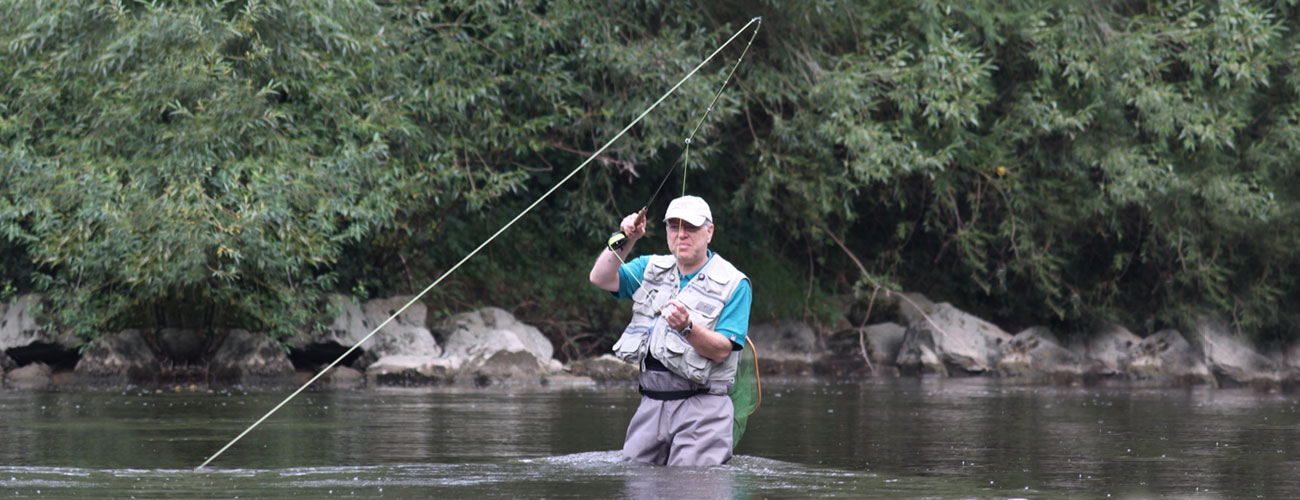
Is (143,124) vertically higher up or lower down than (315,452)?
higher up

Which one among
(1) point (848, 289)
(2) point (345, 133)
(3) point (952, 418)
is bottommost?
(3) point (952, 418)

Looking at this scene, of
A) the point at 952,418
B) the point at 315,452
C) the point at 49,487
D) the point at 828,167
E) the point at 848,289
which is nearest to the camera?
the point at 49,487

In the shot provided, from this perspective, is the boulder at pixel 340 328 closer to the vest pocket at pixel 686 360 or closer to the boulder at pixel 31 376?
the boulder at pixel 31 376

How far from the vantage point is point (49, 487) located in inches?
244

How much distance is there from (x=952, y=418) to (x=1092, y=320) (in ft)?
28.0

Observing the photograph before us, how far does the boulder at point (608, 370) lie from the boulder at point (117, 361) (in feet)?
13.6

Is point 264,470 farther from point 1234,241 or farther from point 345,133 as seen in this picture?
point 1234,241

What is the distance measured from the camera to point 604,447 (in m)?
8.46

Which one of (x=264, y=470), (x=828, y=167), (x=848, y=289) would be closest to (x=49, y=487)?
(x=264, y=470)

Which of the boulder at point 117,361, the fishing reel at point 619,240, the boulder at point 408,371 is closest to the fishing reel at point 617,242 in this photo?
the fishing reel at point 619,240

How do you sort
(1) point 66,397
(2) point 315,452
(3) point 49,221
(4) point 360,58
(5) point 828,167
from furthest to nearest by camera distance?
(5) point 828,167, (4) point 360,58, (3) point 49,221, (1) point 66,397, (2) point 315,452

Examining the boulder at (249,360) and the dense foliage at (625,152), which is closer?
the dense foliage at (625,152)

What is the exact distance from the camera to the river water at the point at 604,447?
6.45 metres

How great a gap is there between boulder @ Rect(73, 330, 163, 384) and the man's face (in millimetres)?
9350
